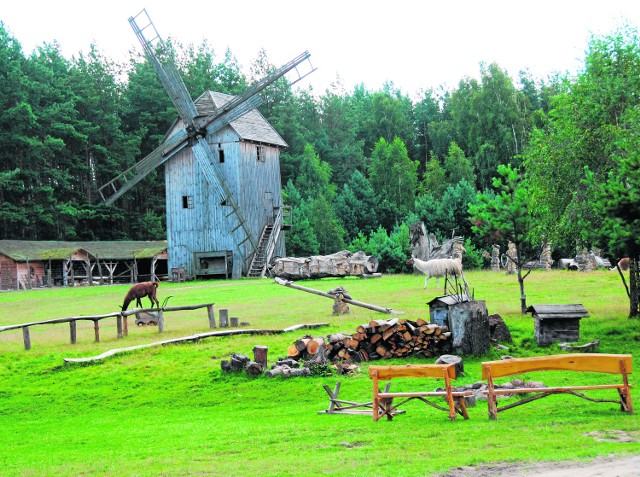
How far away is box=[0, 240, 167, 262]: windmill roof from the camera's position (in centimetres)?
5344

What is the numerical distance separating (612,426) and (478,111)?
7253 cm

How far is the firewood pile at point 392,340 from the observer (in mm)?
18078

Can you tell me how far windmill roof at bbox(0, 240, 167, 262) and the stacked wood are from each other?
40.4 meters

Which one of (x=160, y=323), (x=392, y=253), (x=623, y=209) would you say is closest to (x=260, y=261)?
(x=392, y=253)

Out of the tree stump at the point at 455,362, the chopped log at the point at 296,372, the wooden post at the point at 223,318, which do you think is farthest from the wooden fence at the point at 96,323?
the tree stump at the point at 455,362

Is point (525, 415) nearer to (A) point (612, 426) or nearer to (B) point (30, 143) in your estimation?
(A) point (612, 426)

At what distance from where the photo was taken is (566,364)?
10.8 metres

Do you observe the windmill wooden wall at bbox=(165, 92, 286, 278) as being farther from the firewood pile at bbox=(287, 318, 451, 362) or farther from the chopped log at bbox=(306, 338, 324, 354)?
the chopped log at bbox=(306, 338, 324, 354)

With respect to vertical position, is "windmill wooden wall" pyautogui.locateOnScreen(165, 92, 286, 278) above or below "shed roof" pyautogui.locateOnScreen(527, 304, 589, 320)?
above

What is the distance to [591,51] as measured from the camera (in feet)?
81.1

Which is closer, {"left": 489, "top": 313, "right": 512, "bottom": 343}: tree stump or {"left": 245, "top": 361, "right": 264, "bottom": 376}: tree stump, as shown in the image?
{"left": 245, "top": 361, "right": 264, "bottom": 376}: tree stump

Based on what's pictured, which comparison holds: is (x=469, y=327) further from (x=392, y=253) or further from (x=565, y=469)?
(x=392, y=253)

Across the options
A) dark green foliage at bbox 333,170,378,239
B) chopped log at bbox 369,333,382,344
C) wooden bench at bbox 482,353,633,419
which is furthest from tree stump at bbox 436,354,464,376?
dark green foliage at bbox 333,170,378,239

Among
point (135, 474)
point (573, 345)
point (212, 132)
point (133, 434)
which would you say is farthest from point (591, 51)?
point (212, 132)
